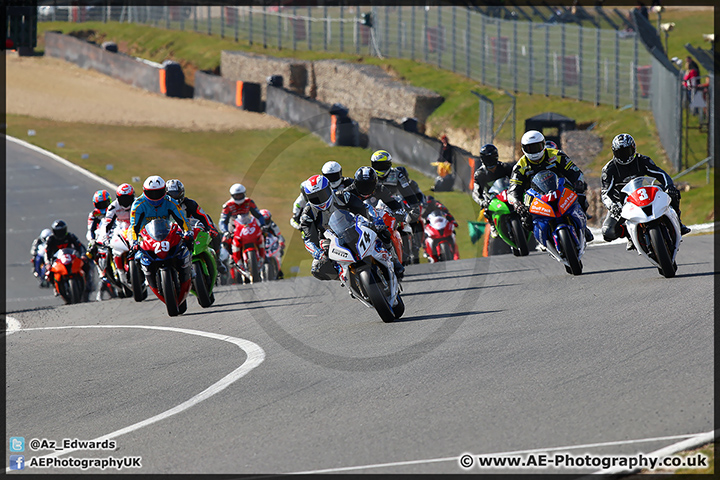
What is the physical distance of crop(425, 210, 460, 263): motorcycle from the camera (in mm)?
16828

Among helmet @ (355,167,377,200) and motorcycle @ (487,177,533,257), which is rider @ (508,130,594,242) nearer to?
motorcycle @ (487,177,533,257)

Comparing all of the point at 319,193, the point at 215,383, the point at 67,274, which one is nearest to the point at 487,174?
the point at 319,193

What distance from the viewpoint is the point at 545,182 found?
40.3 ft

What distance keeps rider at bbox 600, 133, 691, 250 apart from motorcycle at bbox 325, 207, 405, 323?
292 centimetres

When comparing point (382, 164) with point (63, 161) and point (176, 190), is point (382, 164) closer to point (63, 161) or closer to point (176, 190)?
point (176, 190)

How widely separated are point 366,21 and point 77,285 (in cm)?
2690

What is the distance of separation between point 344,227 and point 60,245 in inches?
376

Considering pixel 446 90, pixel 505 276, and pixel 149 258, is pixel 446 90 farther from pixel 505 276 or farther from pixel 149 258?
pixel 149 258

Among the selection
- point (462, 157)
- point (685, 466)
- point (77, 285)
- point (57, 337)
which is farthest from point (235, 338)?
point (462, 157)

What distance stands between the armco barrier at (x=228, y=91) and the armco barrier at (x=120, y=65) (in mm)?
1129

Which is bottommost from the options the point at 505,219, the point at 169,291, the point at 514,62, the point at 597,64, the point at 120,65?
the point at 169,291

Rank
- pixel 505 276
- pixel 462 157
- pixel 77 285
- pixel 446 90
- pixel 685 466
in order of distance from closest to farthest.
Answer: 1. pixel 685 466
2. pixel 505 276
3. pixel 77 285
4. pixel 462 157
5. pixel 446 90

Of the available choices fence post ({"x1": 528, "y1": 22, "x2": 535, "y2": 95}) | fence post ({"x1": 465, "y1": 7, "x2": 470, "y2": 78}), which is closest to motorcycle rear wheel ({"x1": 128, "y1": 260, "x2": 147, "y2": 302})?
fence post ({"x1": 528, "y1": 22, "x2": 535, "y2": 95})

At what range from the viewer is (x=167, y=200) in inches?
501
